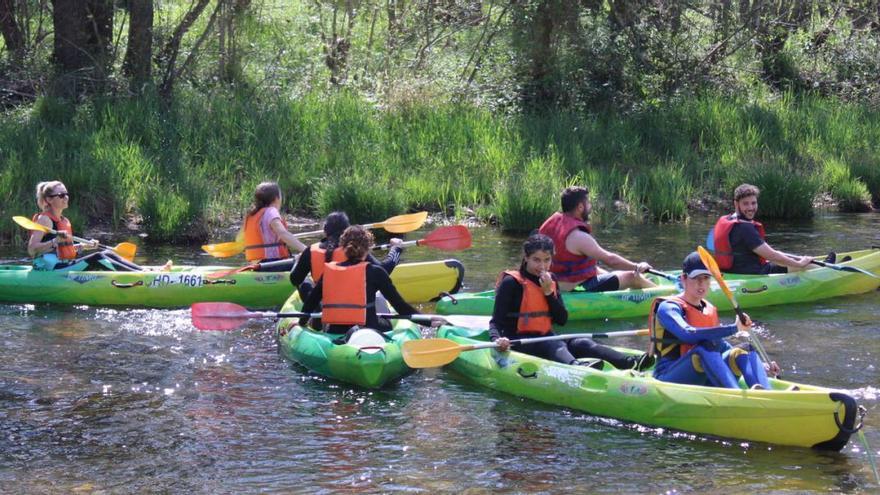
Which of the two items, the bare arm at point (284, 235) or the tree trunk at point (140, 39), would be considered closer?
the bare arm at point (284, 235)

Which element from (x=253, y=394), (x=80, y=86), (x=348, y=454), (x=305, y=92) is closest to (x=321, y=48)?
(x=305, y=92)

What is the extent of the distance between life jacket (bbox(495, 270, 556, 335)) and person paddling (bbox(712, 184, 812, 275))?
2883 mm

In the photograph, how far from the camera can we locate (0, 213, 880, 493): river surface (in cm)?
579

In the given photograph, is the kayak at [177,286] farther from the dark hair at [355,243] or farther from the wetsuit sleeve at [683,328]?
the wetsuit sleeve at [683,328]

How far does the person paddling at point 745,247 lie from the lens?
9617 mm

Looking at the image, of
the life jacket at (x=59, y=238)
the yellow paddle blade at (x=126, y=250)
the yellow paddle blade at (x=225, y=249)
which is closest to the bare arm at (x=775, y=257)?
the yellow paddle blade at (x=225, y=249)

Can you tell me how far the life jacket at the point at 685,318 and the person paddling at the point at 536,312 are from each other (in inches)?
16.1

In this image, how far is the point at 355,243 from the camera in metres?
7.58

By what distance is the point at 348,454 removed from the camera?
6.18 meters

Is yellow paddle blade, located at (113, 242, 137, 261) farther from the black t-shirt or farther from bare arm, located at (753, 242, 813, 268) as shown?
bare arm, located at (753, 242, 813, 268)

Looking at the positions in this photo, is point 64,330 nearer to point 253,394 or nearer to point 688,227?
point 253,394

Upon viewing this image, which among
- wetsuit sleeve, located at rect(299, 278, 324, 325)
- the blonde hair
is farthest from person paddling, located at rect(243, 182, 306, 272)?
wetsuit sleeve, located at rect(299, 278, 324, 325)

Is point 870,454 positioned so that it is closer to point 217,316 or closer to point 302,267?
point 302,267

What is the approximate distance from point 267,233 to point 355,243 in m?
2.65
